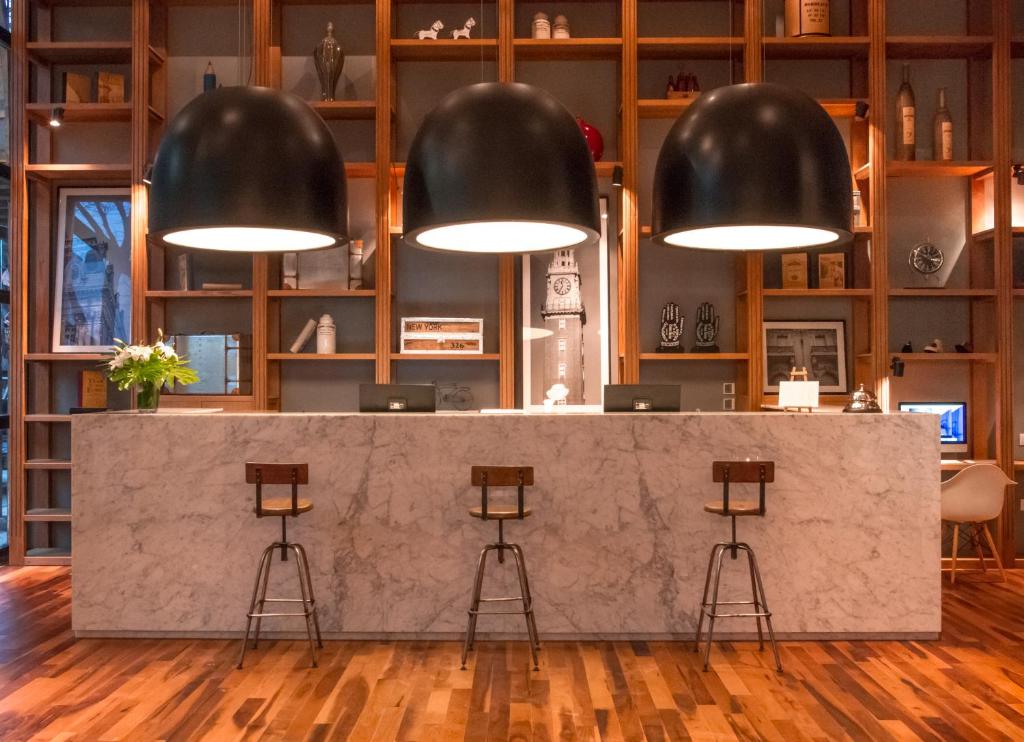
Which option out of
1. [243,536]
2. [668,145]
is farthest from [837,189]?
[243,536]

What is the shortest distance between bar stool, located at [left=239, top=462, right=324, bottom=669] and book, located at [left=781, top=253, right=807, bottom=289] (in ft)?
11.5

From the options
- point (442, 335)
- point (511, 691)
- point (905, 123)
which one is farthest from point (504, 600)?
point (905, 123)

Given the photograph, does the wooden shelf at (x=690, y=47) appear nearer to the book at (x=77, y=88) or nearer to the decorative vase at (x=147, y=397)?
the decorative vase at (x=147, y=397)

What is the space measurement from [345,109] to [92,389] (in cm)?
263

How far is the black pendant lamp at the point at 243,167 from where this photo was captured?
2.38 m

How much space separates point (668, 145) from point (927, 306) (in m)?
4.49

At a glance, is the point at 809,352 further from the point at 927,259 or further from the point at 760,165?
the point at 760,165

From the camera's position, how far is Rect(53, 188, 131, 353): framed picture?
21.5ft

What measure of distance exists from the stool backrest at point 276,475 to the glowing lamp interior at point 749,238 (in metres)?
2.09

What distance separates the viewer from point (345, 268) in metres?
6.27

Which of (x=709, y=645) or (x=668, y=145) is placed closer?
(x=668, y=145)

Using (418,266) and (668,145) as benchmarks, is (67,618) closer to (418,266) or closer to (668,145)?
(418,266)

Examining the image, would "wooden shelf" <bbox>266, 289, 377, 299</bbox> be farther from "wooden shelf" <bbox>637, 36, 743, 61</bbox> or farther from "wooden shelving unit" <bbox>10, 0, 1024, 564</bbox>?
"wooden shelf" <bbox>637, 36, 743, 61</bbox>

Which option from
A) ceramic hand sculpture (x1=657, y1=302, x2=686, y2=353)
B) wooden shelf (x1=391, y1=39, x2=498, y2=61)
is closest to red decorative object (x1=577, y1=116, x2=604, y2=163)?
wooden shelf (x1=391, y1=39, x2=498, y2=61)
